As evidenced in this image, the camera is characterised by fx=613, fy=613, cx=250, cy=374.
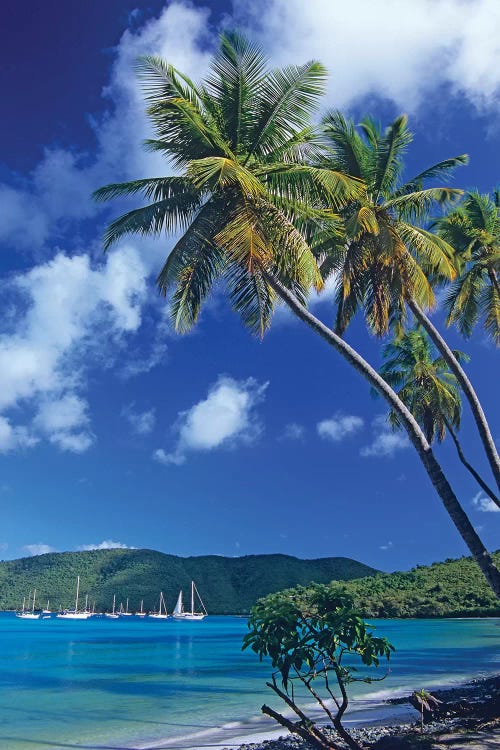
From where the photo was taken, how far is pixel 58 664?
35.2 m

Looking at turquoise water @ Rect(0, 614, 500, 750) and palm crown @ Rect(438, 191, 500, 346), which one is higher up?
palm crown @ Rect(438, 191, 500, 346)

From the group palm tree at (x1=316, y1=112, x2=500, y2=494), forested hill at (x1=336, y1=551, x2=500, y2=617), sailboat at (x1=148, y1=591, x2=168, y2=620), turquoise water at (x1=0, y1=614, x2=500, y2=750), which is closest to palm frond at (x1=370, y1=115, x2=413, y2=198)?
palm tree at (x1=316, y1=112, x2=500, y2=494)

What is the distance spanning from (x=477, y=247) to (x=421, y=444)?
7117 mm

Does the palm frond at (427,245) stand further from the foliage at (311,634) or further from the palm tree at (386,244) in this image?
the foliage at (311,634)

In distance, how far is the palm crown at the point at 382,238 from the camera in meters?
11.6

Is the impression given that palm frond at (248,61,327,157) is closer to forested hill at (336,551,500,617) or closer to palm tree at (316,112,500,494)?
palm tree at (316,112,500,494)

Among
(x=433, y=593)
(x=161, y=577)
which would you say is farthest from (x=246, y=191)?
(x=161, y=577)

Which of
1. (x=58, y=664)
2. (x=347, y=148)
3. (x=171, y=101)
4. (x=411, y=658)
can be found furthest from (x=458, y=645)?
(x=171, y=101)

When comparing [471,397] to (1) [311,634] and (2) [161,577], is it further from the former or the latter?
(2) [161,577]

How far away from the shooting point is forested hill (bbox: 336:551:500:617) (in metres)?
68.6

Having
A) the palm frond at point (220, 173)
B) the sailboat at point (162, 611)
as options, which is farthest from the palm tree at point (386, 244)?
the sailboat at point (162, 611)

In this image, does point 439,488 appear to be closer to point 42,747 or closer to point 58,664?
point 42,747

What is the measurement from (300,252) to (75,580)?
138m

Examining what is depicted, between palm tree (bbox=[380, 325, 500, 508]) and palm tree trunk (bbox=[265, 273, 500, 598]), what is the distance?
829cm
